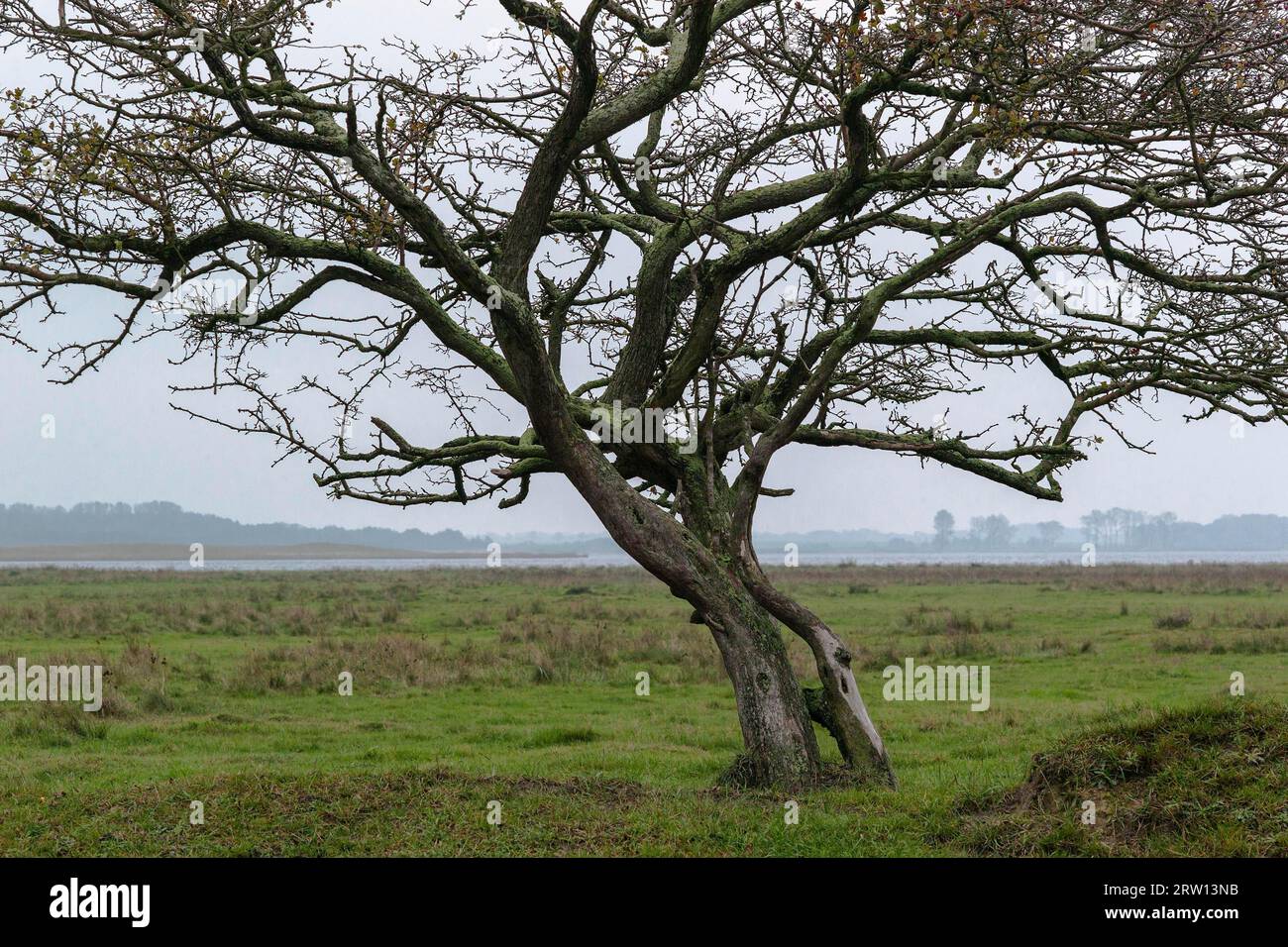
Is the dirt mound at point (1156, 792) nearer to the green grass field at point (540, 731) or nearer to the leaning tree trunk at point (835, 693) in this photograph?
the green grass field at point (540, 731)

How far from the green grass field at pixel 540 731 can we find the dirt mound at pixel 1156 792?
0.03 m

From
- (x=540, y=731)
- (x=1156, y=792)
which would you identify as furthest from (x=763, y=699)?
(x=540, y=731)

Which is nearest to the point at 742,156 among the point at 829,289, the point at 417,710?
the point at 829,289

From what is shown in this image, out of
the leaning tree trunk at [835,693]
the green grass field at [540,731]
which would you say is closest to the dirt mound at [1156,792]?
the green grass field at [540,731]

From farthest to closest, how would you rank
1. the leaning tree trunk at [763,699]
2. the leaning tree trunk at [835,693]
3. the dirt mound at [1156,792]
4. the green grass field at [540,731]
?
the leaning tree trunk at [835,693], the leaning tree trunk at [763,699], the green grass field at [540,731], the dirt mound at [1156,792]

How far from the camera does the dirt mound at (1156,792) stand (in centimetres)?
852

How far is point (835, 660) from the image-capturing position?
36.4 feet

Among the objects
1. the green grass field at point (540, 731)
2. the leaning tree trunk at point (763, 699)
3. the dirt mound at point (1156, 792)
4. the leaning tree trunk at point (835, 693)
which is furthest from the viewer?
the leaning tree trunk at point (835, 693)

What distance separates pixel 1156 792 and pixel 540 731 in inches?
349

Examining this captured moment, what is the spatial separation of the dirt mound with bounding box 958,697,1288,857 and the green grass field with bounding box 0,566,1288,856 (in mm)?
34

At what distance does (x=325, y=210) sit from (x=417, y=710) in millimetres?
9878

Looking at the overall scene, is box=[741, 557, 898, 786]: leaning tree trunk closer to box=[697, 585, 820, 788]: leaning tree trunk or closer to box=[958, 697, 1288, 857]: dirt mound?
box=[697, 585, 820, 788]: leaning tree trunk

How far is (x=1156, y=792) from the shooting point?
9.06m
